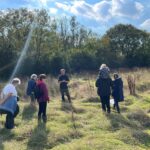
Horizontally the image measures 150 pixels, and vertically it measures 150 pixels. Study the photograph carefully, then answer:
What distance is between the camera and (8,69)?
39.5m


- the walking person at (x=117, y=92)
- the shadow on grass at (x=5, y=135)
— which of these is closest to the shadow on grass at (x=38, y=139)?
the shadow on grass at (x=5, y=135)

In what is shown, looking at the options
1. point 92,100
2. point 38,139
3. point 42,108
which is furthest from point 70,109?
point 38,139

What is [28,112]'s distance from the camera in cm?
1741

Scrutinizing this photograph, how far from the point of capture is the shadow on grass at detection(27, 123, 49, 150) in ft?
38.1

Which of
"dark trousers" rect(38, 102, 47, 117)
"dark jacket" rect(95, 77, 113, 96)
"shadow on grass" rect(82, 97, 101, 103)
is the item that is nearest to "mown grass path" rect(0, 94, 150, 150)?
"dark trousers" rect(38, 102, 47, 117)

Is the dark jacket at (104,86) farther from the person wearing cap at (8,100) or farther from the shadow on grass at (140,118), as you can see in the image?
the person wearing cap at (8,100)

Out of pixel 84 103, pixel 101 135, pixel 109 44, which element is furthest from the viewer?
pixel 109 44

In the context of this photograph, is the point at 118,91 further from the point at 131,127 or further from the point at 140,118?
the point at 131,127

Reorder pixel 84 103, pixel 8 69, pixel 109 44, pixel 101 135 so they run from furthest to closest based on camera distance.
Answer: pixel 109 44, pixel 8 69, pixel 84 103, pixel 101 135

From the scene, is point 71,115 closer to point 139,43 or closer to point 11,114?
point 11,114

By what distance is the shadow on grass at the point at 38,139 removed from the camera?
1161 centimetres

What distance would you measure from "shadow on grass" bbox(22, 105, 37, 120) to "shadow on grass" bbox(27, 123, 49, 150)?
2.84 meters

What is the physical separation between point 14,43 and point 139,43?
27.6 m

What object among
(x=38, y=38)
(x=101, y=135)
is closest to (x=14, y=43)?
(x=38, y=38)
